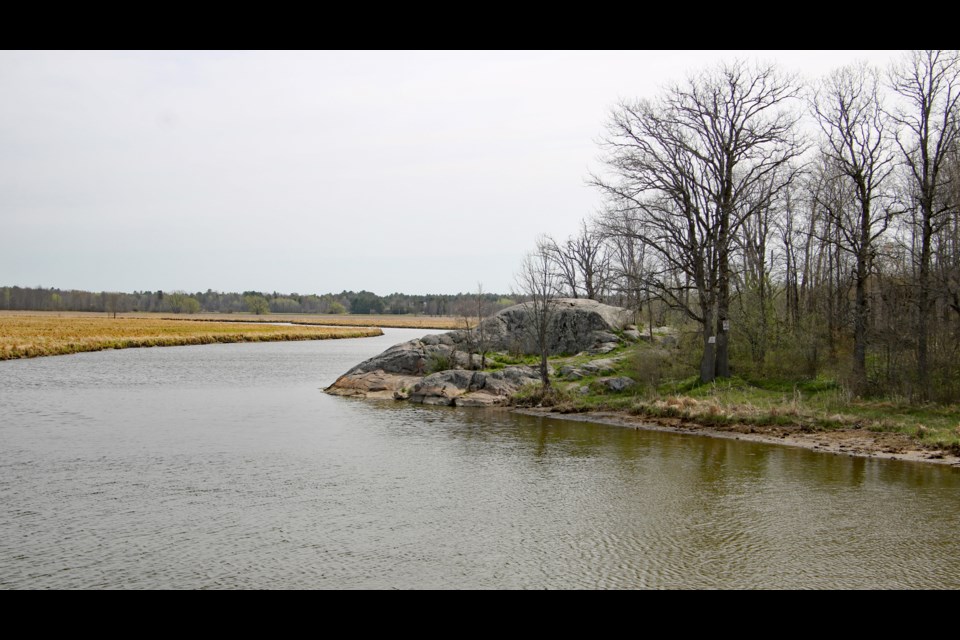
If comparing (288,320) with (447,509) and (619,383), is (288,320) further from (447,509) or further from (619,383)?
(447,509)

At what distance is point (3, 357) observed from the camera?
46.8m

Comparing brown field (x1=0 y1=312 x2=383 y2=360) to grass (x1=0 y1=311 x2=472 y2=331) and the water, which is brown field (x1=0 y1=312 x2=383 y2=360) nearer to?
grass (x1=0 y1=311 x2=472 y2=331)

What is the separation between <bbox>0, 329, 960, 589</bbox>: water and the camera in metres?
9.19

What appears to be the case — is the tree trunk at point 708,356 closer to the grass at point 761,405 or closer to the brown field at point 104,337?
the grass at point 761,405

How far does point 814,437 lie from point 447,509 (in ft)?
37.4

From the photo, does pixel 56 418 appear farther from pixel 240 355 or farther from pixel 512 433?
pixel 240 355

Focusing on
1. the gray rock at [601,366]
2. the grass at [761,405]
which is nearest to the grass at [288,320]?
the gray rock at [601,366]

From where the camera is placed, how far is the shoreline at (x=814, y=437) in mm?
16189

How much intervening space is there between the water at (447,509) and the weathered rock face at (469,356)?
601 centimetres

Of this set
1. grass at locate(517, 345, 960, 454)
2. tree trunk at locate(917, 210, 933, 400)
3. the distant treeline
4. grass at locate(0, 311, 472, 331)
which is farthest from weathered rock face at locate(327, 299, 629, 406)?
the distant treeline

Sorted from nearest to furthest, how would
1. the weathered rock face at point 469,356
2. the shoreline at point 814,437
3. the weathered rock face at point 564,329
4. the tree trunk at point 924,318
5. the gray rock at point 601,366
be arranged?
the shoreline at point 814,437 → the tree trunk at point 924,318 → the gray rock at point 601,366 → the weathered rock face at point 469,356 → the weathered rock face at point 564,329

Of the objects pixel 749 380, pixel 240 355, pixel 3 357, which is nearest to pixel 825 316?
pixel 749 380

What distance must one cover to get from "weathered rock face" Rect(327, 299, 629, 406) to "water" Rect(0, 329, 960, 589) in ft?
19.7
